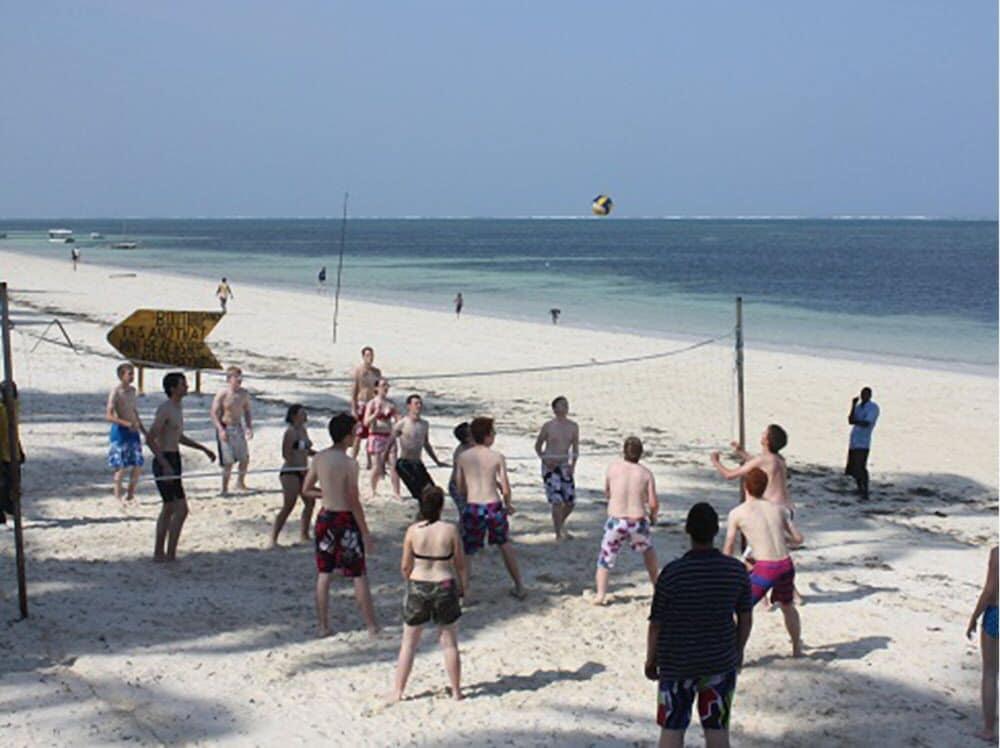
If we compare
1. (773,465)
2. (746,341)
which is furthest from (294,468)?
(746,341)

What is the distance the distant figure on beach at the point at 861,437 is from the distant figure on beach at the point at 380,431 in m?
4.77

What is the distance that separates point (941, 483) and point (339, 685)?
29.2 ft

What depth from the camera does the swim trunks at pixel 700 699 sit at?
5172 mm

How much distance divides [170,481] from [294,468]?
3.37 ft

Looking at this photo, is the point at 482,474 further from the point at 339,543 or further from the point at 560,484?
the point at 560,484

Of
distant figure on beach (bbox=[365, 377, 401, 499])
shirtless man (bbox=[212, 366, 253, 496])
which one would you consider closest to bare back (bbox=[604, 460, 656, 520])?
distant figure on beach (bbox=[365, 377, 401, 499])

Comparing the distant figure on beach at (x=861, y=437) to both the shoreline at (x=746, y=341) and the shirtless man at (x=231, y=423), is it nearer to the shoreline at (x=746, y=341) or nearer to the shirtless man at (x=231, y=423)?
the shoreline at (x=746, y=341)

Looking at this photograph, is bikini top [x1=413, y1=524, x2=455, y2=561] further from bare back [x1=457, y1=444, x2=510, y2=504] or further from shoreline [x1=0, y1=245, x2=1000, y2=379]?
shoreline [x1=0, y1=245, x2=1000, y2=379]

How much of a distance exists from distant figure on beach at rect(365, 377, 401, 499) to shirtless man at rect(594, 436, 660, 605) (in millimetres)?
3553

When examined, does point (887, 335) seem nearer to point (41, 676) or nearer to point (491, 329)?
point (491, 329)

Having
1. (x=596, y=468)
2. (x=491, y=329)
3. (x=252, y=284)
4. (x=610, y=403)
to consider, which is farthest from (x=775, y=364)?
(x=252, y=284)

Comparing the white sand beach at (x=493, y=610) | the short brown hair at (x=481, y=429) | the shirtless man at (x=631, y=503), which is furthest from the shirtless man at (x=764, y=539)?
the short brown hair at (x=481, y=429)

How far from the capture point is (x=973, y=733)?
6137mm

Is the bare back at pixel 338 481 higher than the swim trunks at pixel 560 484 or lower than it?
higher
